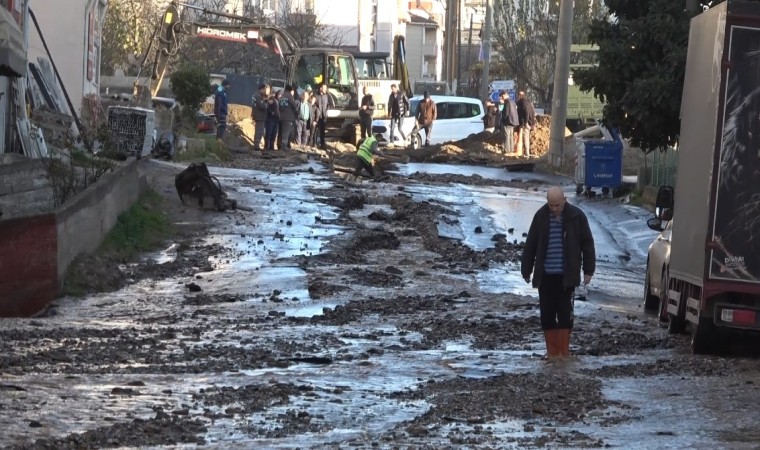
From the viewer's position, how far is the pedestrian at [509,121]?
4366 cm

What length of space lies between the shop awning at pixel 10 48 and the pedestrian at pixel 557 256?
26.4 feet

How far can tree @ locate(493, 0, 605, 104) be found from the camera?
6856 centimetres

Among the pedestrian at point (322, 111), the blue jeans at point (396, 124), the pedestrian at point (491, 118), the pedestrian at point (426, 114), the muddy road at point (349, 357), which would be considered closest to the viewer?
the muddy road at point (349, 357)

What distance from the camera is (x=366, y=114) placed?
143 feet

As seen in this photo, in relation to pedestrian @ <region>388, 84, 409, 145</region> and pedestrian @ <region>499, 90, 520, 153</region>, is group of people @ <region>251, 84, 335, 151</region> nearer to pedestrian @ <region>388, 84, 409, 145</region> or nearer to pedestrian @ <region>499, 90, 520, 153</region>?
pedestrian @ <region>388, 84, 409, 145</region>

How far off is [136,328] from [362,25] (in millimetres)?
71855

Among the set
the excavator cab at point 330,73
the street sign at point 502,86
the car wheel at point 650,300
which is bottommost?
the car wheel at point 650,300

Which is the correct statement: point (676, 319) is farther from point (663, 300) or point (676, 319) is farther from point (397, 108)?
point (397, 108)

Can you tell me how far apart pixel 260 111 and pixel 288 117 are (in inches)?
34.9

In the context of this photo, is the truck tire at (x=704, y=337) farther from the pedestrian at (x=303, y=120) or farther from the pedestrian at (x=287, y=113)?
the pedestrian at (x=303, y=120)

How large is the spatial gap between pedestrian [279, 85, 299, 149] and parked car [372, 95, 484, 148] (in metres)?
7.21

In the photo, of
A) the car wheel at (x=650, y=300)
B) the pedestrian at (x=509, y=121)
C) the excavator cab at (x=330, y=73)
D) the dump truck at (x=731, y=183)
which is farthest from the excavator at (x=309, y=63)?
the dump truck at (x=731, y=183)

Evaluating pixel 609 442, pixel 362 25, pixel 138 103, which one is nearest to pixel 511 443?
pixel 609 442

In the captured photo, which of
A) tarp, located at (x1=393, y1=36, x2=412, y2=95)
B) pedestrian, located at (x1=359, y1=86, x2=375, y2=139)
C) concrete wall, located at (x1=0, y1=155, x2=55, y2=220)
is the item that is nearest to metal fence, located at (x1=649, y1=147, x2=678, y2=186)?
pedestrian, located at (x1=359, y1=86, x2=375, y2=139)
